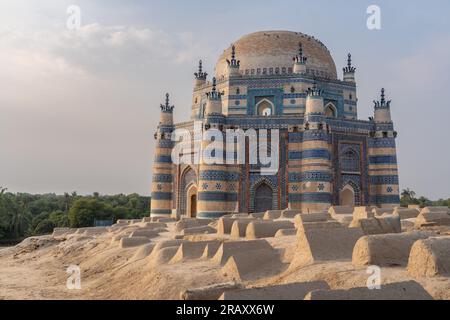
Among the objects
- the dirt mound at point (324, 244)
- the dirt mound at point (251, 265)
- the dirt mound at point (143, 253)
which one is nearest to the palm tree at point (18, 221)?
the dirt mound at point (143, 253)

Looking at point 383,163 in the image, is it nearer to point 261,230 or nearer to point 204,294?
point 261,230

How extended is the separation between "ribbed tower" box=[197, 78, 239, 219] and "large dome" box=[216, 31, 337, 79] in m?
6.21

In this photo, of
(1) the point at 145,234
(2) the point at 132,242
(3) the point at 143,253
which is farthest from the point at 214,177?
(3) the point at 143,253

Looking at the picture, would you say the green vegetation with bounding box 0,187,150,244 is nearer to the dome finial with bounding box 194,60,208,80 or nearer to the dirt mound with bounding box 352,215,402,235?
the dome finial with bounding box 194,60,208,80

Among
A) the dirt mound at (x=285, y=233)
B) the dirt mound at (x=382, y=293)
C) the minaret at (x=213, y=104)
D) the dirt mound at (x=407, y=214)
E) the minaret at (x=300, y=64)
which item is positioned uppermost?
the minaret at (x=300, y=64)

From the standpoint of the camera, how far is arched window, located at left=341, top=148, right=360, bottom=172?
1101 inches

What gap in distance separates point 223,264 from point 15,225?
36792 millimetres

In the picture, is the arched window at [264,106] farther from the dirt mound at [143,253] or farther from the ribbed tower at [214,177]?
the dirt mound at [143,253]

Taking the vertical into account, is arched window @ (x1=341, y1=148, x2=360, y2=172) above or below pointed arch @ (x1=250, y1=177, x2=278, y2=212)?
above

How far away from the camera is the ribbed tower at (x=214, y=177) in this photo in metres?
25.8

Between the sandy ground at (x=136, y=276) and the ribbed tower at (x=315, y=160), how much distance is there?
31.8 ft

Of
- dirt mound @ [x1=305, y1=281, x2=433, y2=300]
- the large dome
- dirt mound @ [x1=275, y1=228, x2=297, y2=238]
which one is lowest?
→ dirt mound @ [x1=305, y1=281, x2=433, y2=300]

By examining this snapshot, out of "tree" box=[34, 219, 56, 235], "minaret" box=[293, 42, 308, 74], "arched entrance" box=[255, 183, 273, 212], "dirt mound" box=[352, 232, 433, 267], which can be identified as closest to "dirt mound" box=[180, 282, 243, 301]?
"dirt mound" box=[352, 232, 433, 267]

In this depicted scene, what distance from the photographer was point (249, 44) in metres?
32.2
